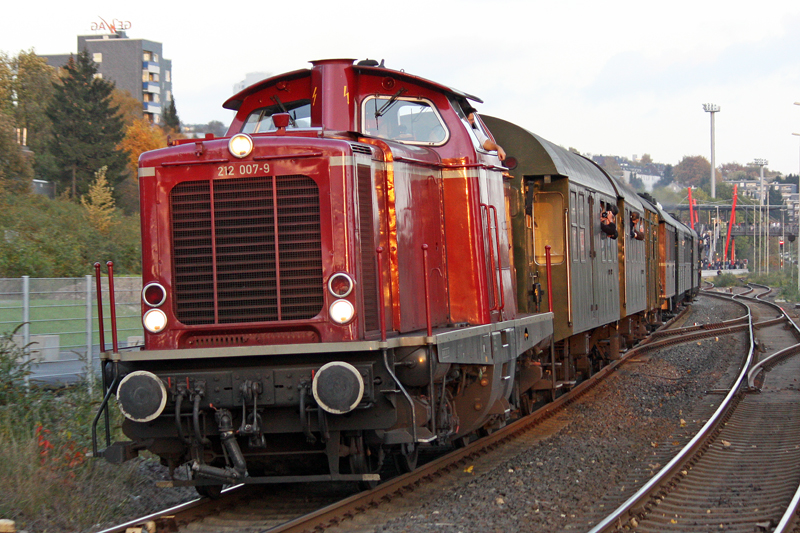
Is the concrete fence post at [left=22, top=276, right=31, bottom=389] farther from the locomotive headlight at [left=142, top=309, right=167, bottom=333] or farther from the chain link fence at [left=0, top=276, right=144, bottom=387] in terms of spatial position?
the locomotive headlight at [left=142, top=309, right=167, bottom=333]

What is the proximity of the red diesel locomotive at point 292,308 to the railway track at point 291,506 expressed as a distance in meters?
0.21

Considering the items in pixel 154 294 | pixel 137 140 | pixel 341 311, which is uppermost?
pixel 137 140

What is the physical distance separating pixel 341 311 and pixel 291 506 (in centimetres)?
170

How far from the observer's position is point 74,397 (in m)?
8.48

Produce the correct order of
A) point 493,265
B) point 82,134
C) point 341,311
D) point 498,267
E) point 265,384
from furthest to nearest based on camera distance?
point 82,134 → point 498,267 → point 493,265 → point 341,311 → point 265,384

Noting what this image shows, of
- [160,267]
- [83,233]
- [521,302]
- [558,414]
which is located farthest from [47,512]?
[83,233]

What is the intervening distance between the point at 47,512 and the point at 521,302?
539 centimetres

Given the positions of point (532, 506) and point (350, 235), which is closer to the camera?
point (350, 235)

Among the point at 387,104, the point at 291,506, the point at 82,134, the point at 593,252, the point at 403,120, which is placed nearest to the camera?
the point at 291,506

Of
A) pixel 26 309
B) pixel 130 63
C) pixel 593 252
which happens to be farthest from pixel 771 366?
pixel 130 63

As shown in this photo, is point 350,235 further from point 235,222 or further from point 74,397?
point 74,397

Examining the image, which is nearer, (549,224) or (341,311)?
(341,311)

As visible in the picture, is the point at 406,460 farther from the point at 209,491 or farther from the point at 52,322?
the point at 52,322

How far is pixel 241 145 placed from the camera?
219 inches
